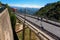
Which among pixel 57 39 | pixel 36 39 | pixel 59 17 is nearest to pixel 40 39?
pixel 36 39

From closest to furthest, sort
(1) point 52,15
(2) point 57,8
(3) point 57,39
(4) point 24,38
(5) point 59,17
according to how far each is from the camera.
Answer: (3) point 57,39, (4) point 24,38, (5) point 59,17, (1) point 52,15, (2) point 57,8

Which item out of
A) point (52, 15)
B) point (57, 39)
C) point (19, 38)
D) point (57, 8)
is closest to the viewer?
point (57, 39)

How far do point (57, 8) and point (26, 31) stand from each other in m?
42.8

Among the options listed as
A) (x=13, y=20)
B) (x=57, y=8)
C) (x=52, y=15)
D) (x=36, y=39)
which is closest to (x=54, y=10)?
(x=57, y=8)

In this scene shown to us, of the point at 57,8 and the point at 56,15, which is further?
the point at 57,8

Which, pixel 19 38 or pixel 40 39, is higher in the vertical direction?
pixel 40 39

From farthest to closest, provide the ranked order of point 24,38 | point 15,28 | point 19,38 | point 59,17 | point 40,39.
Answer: point 59,17, point 15,28, point 19,38, point 24,38, point 40,39

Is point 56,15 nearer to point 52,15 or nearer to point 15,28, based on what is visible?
point 52,15

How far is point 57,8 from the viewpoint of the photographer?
62625 mm

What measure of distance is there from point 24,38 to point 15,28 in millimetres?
7499

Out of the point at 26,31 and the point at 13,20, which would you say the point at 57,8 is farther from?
the point at 26,31

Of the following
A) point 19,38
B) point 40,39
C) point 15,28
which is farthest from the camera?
point 15,28

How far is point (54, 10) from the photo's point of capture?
62875 mm

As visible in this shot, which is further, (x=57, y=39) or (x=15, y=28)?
(x=15, y=28)
